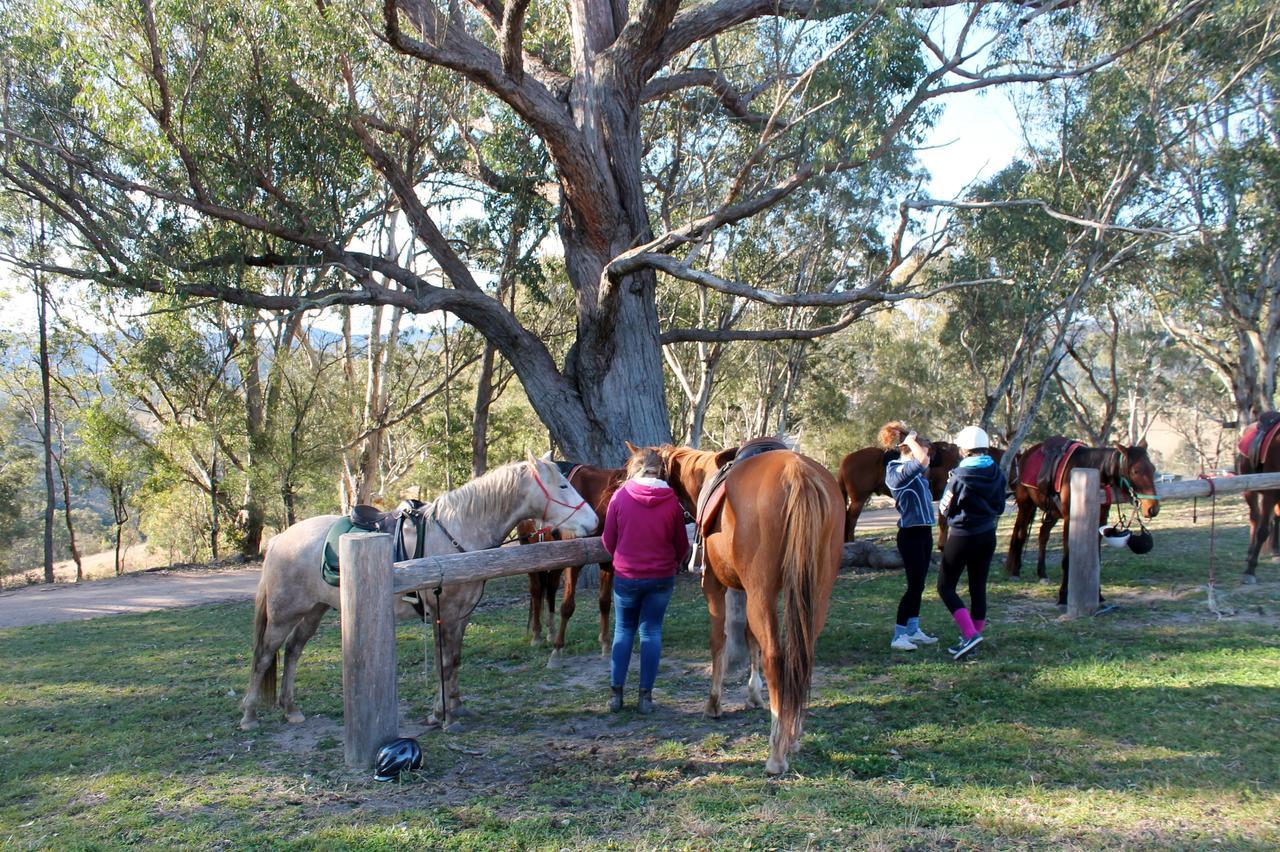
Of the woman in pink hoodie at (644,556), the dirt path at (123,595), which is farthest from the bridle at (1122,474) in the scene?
the dirt path at (123,595)

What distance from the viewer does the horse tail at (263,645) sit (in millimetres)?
6301

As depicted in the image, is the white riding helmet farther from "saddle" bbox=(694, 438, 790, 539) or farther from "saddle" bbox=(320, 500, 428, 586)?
"saddle" bbox=(320, 500, 428, 586)

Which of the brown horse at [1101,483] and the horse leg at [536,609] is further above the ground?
the brown horse at [1101,483]

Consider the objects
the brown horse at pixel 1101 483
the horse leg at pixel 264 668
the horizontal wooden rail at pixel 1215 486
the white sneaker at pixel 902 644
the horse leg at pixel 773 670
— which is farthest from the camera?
the brown horse at pixel 1101 483

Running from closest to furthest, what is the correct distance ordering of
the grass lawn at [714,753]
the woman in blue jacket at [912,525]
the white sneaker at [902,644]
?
the grass lawn at [714,753] < the woman in blue jacket at [912,525] < the white sneaker at [902,644]

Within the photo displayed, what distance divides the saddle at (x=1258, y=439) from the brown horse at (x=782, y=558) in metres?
8.32

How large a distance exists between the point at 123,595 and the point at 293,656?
11.4 meters

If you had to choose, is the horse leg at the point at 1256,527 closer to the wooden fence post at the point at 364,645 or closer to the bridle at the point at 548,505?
the bridle at the point at 548,505

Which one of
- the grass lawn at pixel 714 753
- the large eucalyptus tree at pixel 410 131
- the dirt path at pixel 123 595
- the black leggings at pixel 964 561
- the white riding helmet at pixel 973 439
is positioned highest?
the large eucalyptus tree at pixel 410 131

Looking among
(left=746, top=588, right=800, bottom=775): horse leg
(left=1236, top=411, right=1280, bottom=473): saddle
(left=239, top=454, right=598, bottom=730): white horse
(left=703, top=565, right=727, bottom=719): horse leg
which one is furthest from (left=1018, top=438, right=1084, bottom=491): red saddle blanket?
(left=239, top=454, right=598, bottom=730): white horse

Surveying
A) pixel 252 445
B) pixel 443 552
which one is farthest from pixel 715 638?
pixel 252 445

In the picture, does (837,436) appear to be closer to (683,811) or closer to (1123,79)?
(1123,79)

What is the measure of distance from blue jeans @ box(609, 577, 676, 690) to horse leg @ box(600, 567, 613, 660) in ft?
6.64

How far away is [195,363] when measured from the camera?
21.3 metres
